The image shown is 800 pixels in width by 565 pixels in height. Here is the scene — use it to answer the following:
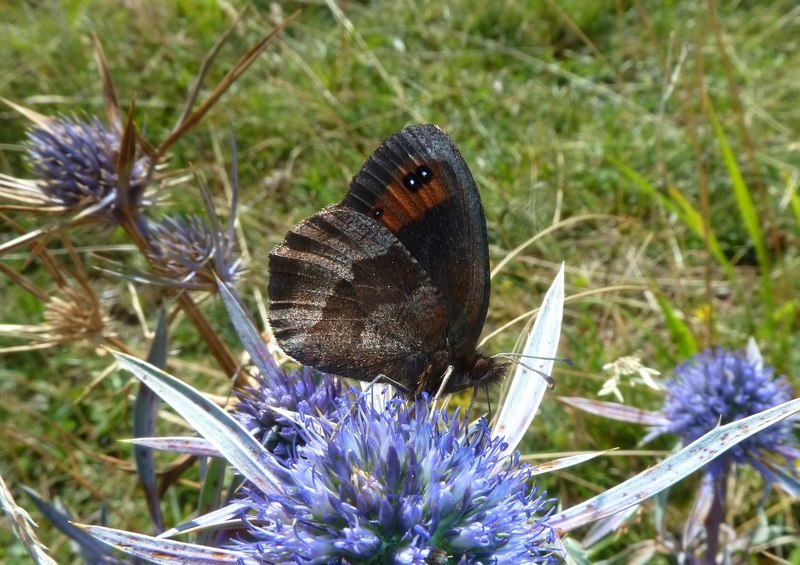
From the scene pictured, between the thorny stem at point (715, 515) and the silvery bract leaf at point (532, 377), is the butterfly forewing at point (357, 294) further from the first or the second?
the thorny stem at point (715, 515)

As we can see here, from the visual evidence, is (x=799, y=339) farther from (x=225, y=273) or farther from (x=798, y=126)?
(x=225, y=273)

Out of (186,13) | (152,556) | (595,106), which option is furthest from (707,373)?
(186,13)

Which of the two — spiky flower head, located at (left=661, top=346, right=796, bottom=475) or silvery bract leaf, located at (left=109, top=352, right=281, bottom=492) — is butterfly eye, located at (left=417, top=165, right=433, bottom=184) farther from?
spiky flower head, located at (left=661, top=346, right=796, bottom=475)

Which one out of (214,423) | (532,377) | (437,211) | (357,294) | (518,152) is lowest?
(214,423)

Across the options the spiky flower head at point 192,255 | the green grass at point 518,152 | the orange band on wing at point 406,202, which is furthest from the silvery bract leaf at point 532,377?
the green grass at point 518,152

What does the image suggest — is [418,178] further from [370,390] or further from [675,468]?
[675,468]

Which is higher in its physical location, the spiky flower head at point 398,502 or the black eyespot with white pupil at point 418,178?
the black eyespot with white pupil at point 418,178

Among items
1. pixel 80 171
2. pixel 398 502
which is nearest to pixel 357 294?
pixel 398 502
